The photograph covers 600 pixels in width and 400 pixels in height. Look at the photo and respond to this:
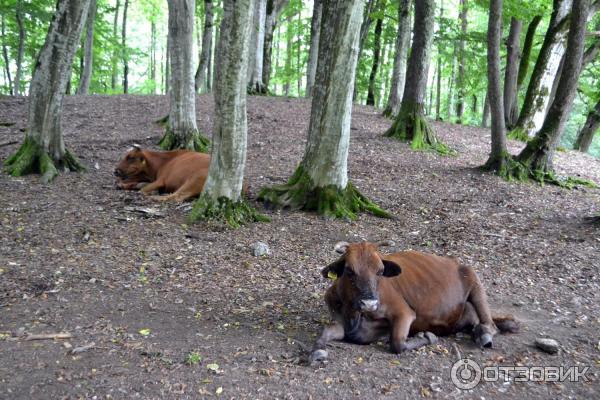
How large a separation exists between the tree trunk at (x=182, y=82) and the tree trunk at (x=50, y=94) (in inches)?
85.0

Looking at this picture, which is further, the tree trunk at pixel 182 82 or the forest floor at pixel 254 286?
the tree trunk at pixel 182 82

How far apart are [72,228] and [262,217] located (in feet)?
9.24

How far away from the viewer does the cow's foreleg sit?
449 cm

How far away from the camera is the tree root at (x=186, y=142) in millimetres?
12312

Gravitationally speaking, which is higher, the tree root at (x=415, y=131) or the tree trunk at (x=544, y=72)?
the tree trunk at (x=544, y=72)

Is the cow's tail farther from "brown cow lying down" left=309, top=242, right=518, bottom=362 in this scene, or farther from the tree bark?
the tree bark

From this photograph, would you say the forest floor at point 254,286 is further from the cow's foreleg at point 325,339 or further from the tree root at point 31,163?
the tree root at point 31,163

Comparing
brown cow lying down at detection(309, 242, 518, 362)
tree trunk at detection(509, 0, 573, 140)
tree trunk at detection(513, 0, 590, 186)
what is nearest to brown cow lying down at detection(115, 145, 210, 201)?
brown cow lying down at detection(309, 242, 518, 362)

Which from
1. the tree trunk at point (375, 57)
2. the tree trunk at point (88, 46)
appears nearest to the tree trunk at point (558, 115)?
the tree trunk at point (375, 57)

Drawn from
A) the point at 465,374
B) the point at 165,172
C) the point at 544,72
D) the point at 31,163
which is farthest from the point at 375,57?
the point at 465,374

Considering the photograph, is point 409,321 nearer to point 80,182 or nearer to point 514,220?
point 514,220

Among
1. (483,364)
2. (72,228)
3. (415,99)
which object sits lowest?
(483,364)

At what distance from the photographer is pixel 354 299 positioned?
456cm

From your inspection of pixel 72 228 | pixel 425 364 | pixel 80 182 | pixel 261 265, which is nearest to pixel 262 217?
pixel 261 265
